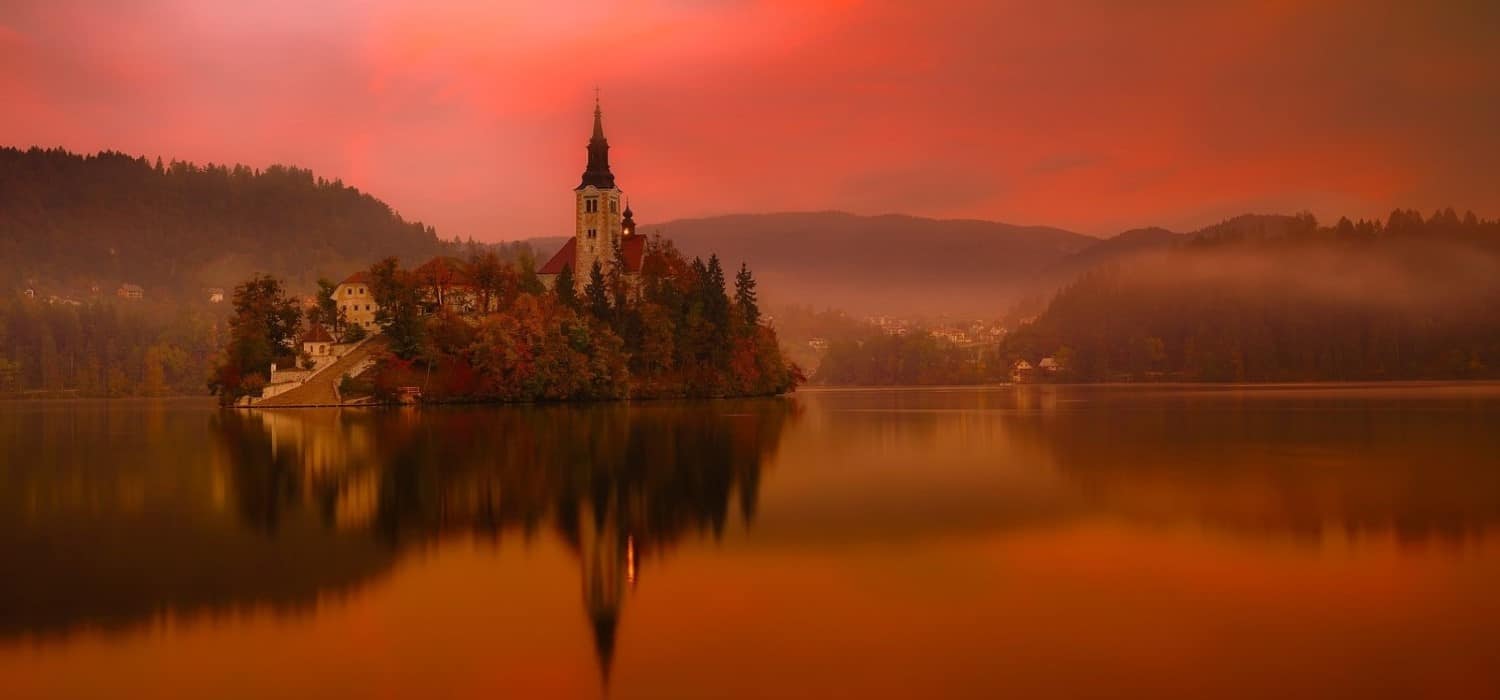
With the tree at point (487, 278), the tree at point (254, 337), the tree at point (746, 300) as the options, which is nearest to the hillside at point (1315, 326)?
the tree at point (746, 300)

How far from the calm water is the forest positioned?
45.3 metres

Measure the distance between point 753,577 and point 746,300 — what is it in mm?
83963

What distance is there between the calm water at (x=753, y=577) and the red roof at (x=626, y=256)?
67.7 m

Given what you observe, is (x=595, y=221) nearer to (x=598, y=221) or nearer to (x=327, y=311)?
(x=598, y=221)

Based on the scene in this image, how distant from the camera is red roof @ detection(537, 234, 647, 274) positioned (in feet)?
324

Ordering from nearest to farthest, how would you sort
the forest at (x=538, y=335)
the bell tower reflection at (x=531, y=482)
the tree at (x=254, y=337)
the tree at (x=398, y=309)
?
the bell tower reflection at (x=531, y=482)
the forest at (x=538, y=335)
the tree at (x=398, y=309)
the tree at (x=254, y=337)

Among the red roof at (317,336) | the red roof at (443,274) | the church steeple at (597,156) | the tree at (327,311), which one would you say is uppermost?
the church steeple at (597,156)

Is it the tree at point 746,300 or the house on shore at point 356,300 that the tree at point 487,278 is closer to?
the house on shore at point 356,300

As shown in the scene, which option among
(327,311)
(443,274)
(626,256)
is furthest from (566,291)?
(327,311)

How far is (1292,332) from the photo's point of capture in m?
166

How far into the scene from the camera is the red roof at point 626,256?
9891 centimetres

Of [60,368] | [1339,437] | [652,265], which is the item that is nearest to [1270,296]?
[652,265]

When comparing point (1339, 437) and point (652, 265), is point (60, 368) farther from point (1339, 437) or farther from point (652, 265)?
point (1339, 437)

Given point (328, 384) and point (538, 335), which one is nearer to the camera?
point (538, 335)
